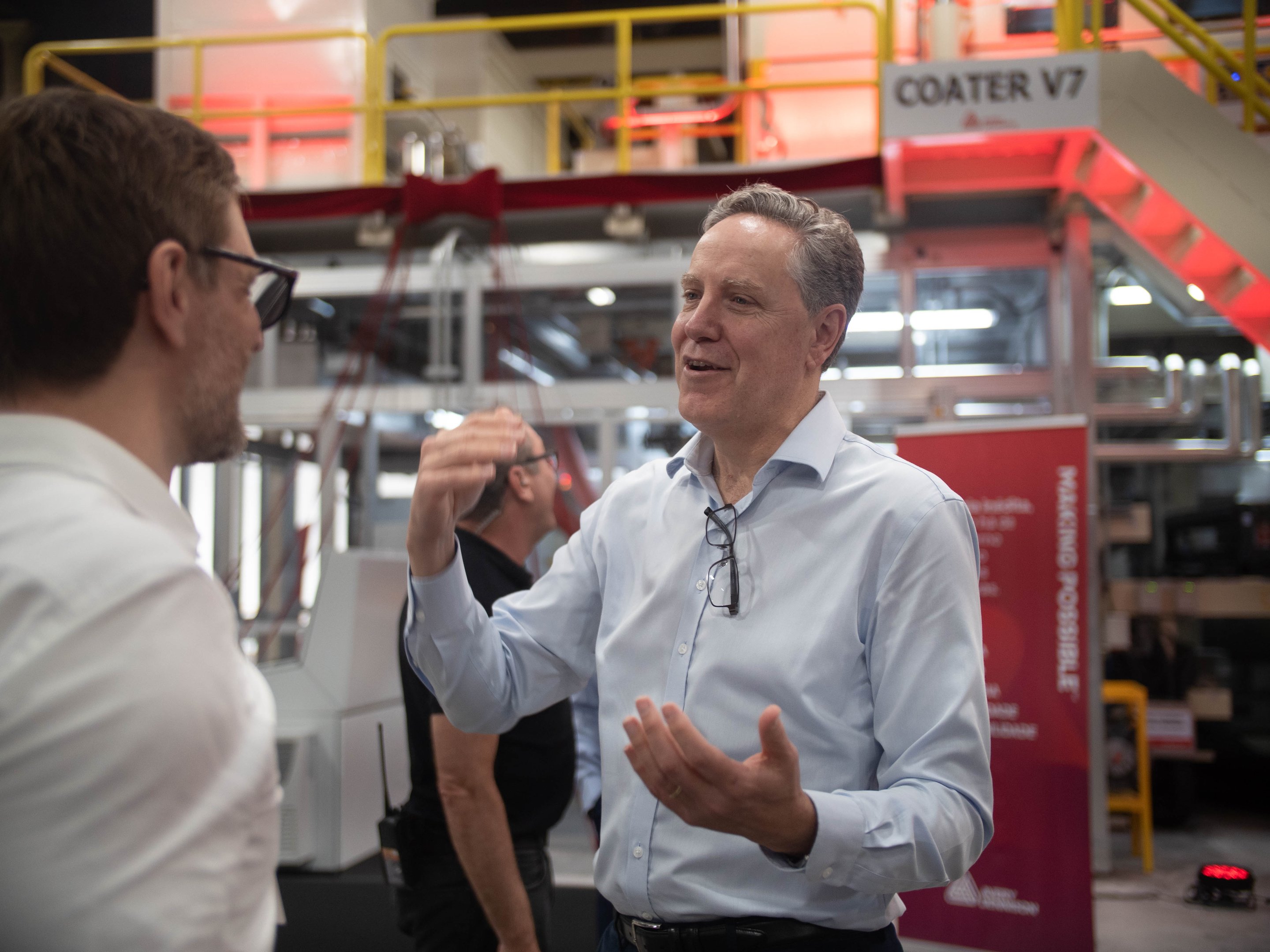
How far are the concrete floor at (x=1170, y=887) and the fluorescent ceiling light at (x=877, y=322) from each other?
3.46 meters

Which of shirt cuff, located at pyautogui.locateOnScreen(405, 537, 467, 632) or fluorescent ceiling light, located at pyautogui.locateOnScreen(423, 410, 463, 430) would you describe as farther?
fluorescent ceiling light, located at pyautogui.locateOnScreen(423, 410, 463, 430)

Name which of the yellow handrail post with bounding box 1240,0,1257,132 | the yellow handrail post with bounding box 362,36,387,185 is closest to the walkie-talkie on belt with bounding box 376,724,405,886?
the yellow handrail post with bounding box 362,36,387,185

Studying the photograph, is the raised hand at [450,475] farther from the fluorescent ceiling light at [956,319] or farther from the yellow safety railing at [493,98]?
the fluorescent ceiling light at [956,319]

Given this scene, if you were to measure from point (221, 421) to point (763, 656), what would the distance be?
78 centimetres

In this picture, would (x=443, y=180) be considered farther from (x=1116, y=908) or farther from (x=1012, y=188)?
(x=1116, y=908)

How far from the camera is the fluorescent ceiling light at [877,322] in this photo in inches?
244

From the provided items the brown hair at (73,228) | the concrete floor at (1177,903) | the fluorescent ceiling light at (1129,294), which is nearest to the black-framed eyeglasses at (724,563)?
the brown hair at (73,228)

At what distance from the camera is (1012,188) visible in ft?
17.4

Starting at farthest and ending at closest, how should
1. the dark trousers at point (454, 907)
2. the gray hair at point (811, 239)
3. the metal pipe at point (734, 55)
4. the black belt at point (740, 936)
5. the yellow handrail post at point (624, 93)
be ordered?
the metal pipe at point (734, 55), the yellow handrail post at point (624, 93), the dark trousers at point (454, 907), the gray hair at point (811, 239), the black belt at point (740, 936)

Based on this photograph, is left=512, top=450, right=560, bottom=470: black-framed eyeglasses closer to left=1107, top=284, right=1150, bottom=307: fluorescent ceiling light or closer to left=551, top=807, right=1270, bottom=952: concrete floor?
left=551, top=807, right=1270, bottom=952: concrete floor

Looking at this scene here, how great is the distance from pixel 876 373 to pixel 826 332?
180 inches

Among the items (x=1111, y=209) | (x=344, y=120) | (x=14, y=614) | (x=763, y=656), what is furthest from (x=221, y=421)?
(x=344, y=120)

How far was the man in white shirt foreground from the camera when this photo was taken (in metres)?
0.60

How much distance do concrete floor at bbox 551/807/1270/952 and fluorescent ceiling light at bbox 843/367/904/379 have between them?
297 cm
